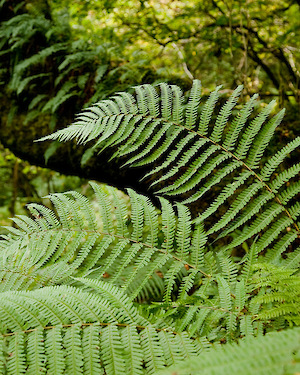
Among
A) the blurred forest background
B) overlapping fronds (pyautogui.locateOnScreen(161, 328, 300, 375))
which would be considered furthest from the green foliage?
the blurred forest background

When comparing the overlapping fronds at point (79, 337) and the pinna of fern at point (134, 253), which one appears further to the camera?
the pinna of fern at point (134, 253)

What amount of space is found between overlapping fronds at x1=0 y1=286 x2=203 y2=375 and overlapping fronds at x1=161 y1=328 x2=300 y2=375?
419 millimetres

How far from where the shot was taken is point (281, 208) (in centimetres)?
142

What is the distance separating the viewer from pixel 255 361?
59 centimetres

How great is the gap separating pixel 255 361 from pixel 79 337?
0.64m

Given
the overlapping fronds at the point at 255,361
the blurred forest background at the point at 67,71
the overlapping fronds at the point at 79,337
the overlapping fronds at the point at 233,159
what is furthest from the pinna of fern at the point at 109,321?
the blurred forest background at the point at 67,71

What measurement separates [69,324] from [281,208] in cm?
105

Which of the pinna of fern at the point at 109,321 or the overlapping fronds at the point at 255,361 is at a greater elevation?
the overlapping fronds at the point at 255,361

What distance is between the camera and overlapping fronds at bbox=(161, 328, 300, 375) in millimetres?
570

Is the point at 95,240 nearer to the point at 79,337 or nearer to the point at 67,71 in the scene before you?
the point at 79,337

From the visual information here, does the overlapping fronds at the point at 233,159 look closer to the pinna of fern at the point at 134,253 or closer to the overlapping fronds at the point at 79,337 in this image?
the pinna of fern at the point at 134,253

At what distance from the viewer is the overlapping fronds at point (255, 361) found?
22.5 inches

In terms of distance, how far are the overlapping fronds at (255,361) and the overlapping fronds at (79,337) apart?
0.42 m

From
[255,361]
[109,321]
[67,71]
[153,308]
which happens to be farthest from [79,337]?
[67,71]
